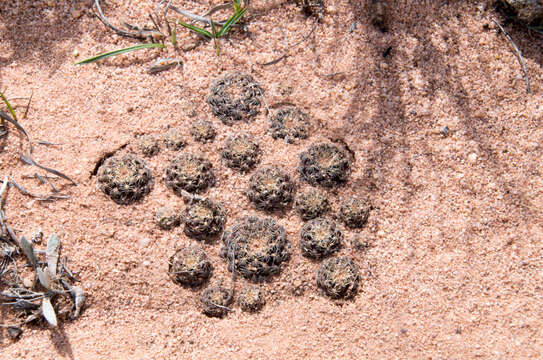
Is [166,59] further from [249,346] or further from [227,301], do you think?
[249,346]

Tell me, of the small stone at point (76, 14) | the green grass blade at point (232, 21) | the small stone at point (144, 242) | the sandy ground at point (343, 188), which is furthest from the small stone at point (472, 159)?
the small stone at point (76, 14)

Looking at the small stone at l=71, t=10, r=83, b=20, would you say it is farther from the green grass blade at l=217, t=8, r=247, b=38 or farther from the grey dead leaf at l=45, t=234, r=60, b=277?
the grey dead leaf at l=45, t=234, r=60, b=277

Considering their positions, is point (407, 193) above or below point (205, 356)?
above

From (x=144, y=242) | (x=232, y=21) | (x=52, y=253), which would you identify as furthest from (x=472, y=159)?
(x=52, y=253)

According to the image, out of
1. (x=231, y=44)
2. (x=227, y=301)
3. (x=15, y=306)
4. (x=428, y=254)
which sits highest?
(x=231, y=44)

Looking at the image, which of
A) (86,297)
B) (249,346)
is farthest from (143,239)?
(249,346)

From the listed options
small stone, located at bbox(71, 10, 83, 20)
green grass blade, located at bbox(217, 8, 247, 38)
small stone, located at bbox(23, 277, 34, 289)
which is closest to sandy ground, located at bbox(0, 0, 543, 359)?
small stone, located at bbox(71, 10, 83, 20)

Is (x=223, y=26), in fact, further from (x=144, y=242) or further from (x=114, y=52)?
(x=144, y=242)
